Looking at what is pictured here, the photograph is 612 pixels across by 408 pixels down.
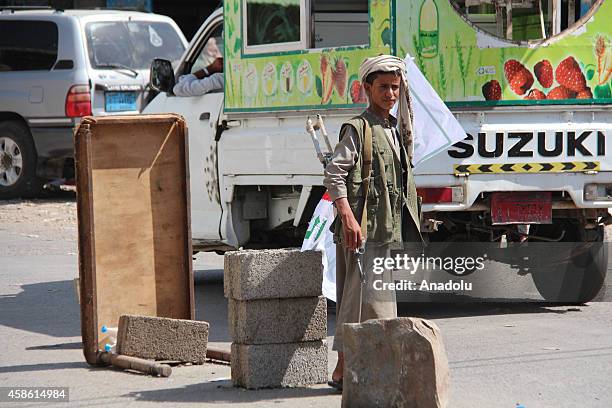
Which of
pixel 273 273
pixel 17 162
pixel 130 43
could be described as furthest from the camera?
pixel 130 43

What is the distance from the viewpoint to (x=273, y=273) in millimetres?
6438

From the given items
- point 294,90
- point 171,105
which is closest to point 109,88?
point 171,105

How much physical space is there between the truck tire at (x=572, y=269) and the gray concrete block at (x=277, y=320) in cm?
327

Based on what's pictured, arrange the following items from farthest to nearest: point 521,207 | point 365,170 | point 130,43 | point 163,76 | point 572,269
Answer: point 130,43
point 163,76
point 572,269
point 521,207
point 365,170

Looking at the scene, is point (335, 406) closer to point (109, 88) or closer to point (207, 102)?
point (207, 102)

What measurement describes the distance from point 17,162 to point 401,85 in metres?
10.3

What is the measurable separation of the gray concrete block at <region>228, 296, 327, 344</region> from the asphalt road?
0.28 meters

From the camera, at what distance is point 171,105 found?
1041 cm

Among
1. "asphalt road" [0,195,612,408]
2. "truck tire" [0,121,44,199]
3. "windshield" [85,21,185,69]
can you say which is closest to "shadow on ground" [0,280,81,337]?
"asphalt road" [0,195,612,408]

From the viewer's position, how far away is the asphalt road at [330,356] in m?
6.28

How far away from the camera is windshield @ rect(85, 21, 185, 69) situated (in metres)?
15.7

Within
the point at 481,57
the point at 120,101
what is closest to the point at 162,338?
the point at 481,57

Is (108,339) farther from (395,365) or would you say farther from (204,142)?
(204,142)

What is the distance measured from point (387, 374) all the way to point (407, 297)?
3729 mm
